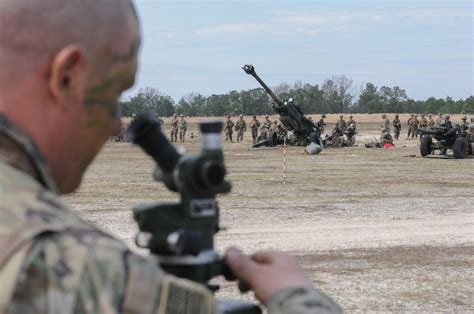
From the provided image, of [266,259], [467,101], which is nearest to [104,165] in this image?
[266,259]

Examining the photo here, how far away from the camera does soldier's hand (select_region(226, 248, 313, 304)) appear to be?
1.39 m

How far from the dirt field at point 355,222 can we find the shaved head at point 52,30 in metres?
6.34

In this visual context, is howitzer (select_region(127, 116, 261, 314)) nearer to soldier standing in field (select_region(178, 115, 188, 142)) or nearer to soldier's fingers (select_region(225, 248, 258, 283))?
soldier's fingers (select_region(225, 248, 258, 283))

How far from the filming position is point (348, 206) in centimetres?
1429

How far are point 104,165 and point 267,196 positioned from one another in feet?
34.8

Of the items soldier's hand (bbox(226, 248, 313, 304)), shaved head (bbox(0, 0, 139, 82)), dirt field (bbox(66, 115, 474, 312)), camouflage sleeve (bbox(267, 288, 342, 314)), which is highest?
shaved head (bbox(0, 0, 139, 82))

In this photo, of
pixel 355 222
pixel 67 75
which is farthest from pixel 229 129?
pixel 67 75

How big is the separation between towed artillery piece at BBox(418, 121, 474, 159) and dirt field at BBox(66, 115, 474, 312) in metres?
5.77

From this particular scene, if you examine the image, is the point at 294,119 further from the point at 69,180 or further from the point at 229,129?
the point at 69,180

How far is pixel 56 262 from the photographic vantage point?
1053 mm

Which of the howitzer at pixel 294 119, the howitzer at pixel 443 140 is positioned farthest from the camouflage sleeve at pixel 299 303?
the howitzer at pixel 294 119

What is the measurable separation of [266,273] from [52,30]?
0.51 metres

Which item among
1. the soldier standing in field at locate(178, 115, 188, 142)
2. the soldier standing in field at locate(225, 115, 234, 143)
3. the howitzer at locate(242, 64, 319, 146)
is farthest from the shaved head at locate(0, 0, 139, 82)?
the soldier standing in field at locate(178, 115, 188, 142)

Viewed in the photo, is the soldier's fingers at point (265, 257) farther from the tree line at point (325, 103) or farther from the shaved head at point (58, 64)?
the tree line at point (325, 103)
